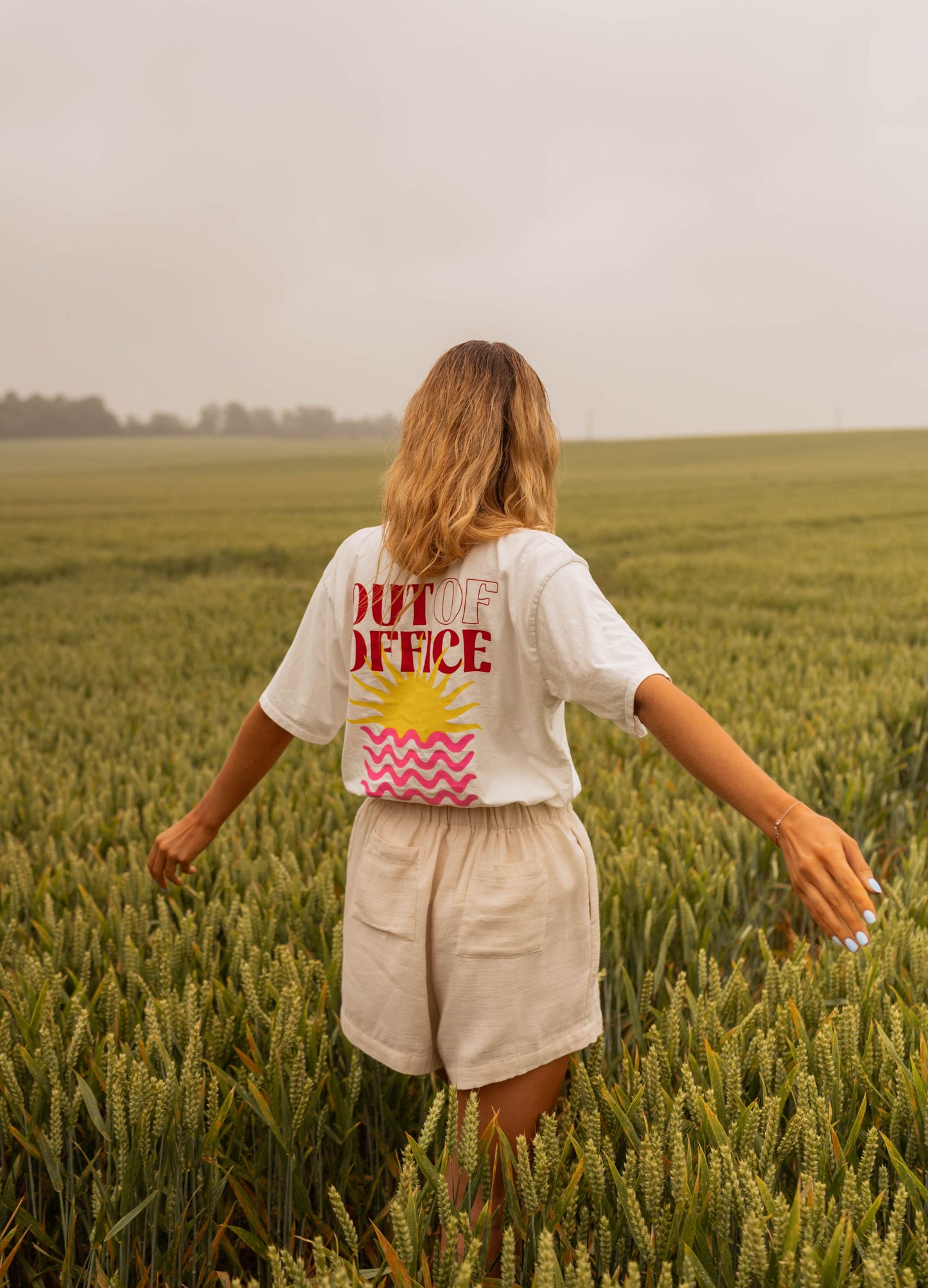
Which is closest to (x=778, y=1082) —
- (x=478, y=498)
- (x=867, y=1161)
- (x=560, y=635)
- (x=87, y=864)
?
(x=867, y=1161)

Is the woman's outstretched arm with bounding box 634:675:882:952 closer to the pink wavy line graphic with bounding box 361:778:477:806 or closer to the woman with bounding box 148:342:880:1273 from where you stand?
the woman with bounding box 148:342:880:1273

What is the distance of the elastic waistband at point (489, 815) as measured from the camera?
1.24 meters

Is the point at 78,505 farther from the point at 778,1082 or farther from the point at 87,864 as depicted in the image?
the point at 778,1082

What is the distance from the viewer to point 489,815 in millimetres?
1245

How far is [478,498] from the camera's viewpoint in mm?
1170

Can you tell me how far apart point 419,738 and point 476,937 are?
280 millimetres

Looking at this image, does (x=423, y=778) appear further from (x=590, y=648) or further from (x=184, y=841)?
(x=184, y=841)

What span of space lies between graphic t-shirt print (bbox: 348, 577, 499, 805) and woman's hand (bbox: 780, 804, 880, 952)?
42cm

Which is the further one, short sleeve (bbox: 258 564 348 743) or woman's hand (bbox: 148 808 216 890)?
woman's hand (bbox: 148 808 216 890)

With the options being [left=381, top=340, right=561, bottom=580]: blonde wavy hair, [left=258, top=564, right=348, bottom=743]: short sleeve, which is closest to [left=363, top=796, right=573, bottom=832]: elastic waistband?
[left=258, top=564, right=348, bottom=743]: short sleeve

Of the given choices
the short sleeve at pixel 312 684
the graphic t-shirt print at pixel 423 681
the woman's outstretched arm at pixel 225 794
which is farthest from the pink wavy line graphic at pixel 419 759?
the woman's outstretched arm at pixel 225 794

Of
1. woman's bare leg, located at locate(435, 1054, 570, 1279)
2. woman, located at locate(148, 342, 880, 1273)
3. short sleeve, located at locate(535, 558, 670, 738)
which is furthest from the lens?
woman's bare leg, located at locate(435, 1054, 570, 1279)

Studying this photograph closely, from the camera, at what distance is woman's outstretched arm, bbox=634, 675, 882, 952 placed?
0.95 metres

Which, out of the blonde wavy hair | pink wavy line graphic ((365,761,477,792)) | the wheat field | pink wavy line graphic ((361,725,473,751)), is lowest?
the wheat field
